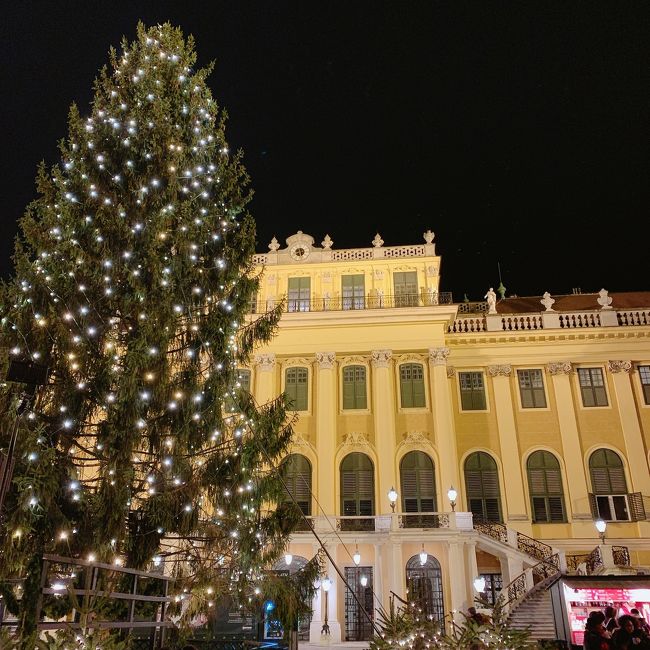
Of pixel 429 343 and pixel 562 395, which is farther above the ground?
pixel 429 343

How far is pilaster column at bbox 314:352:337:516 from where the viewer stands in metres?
25.5

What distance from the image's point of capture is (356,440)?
86.7 ft

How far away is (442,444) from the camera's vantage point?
83.4 feet

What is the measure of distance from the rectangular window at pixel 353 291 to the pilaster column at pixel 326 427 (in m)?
2.67

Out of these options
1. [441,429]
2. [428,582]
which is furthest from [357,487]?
[428,582]

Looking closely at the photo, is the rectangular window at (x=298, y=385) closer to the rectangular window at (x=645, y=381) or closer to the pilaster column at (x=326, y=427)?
the pilaster column at (x=326, y=427)

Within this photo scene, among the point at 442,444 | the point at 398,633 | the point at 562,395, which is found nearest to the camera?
the point at 398,633

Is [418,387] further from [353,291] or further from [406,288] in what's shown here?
[353,291]

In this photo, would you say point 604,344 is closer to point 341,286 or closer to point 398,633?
point 341,286

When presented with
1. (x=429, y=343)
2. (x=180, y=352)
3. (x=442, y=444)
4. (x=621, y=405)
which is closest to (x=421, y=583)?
(x=442, y=444)

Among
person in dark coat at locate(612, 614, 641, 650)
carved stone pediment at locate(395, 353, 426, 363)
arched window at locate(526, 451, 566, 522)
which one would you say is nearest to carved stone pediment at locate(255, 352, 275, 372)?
carved stone pediment at locate(395, 353, 426, 363)

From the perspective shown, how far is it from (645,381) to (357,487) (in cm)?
1309

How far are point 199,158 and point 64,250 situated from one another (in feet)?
11.9

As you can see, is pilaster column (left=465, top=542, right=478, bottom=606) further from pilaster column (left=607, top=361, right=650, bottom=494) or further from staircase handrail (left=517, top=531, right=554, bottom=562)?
pilaster column (left=607, top=361, right=650, bottom=494)
